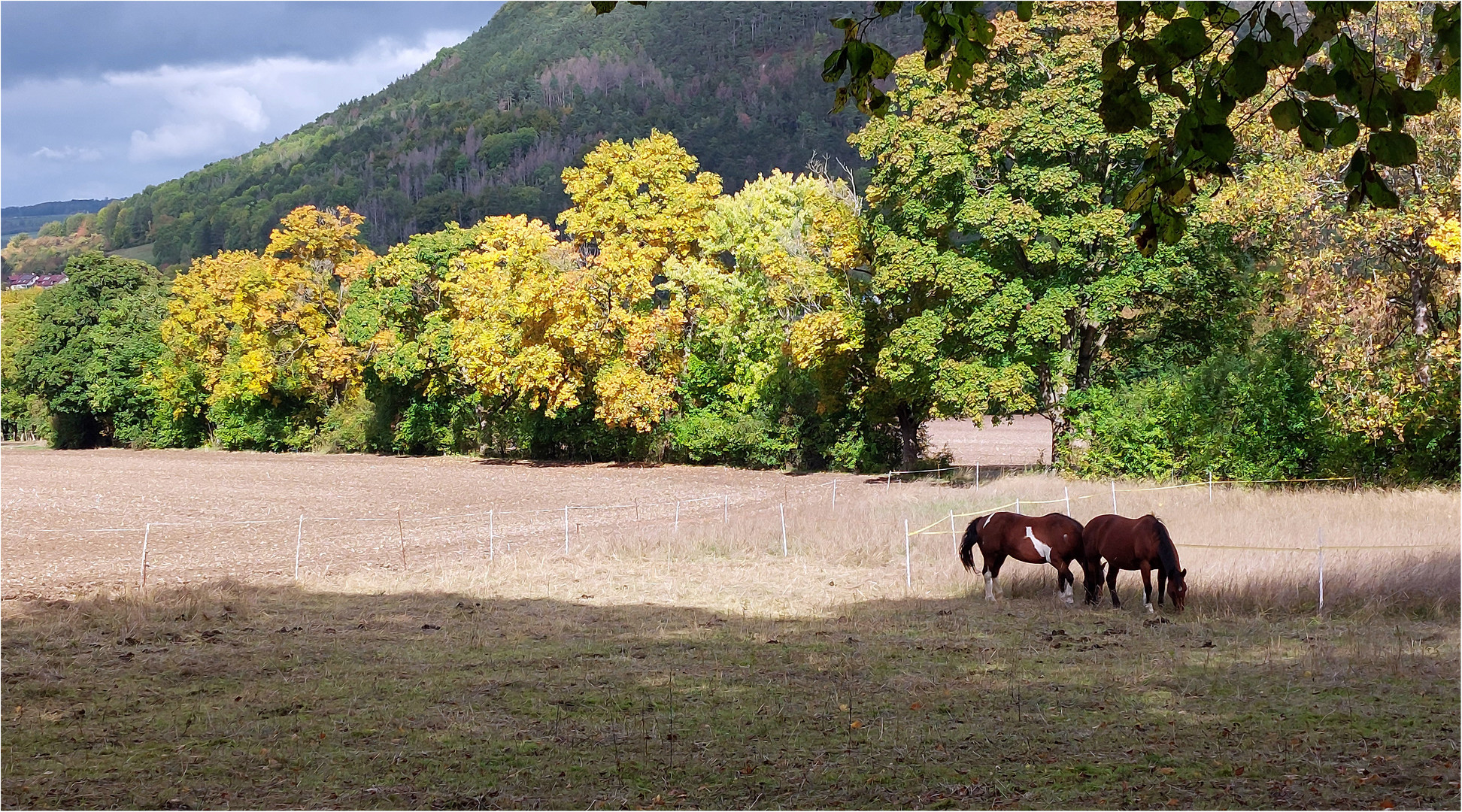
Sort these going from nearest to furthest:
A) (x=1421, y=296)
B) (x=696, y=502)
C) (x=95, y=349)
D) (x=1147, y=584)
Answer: (x=1147, y=584) → (x=1421, y=296) → (x=696, y=502) → (x=95, y=349)

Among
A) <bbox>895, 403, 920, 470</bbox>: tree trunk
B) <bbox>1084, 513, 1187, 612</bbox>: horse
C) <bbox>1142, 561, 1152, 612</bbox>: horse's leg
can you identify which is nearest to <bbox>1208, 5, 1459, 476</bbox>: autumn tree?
<bbox>1084, 513, 1187, 612</bbox>: horse

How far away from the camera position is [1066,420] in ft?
103

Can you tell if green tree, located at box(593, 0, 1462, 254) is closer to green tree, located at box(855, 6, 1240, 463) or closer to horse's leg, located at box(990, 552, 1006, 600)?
horse's leg, located at box(990, 552, 1006, 600)

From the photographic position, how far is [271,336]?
5600 cm

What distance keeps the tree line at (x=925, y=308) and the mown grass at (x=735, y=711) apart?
665 centimetres

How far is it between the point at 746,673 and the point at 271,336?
168 feet

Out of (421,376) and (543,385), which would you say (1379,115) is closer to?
(543,385)

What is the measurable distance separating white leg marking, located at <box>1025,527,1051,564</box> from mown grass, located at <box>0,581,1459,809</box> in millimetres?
1086

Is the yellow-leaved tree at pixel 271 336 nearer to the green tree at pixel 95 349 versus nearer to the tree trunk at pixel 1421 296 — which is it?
the green tree at pixel 95 349

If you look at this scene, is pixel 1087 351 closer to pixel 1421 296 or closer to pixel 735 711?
pixel 1421 296

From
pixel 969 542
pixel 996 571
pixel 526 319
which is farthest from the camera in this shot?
pixel 526 319

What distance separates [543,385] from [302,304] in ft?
59.4

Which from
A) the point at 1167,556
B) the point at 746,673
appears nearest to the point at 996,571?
the point at 1167,556

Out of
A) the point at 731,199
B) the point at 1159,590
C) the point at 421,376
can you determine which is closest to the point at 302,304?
the point at 421,376
